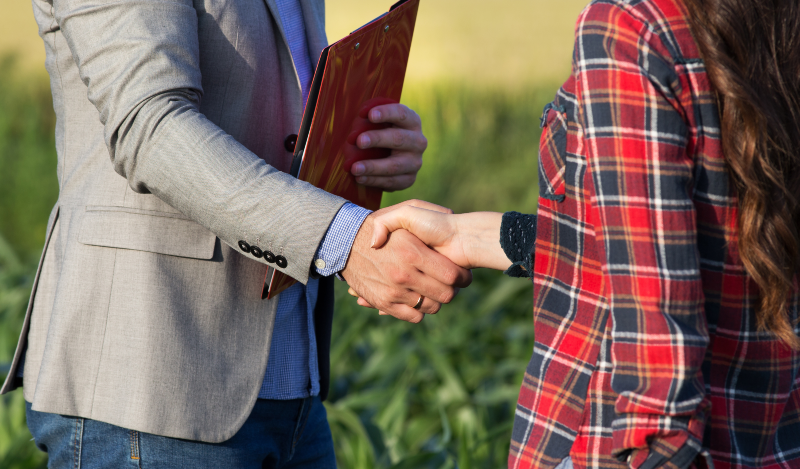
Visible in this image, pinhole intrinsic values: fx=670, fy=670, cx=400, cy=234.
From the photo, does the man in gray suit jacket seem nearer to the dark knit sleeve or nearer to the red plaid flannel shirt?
the dark knit sleeve

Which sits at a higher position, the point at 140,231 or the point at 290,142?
the point at 290,142

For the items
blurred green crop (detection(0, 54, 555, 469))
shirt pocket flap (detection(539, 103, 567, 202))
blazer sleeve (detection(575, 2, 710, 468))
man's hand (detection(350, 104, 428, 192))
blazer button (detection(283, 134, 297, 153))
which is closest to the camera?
blazer sleeve (detection(575, 2, 710, 468))

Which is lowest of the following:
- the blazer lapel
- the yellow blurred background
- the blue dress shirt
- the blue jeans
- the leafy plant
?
the leafy plant

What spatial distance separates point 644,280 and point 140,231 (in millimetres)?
937

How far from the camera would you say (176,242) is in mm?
1339

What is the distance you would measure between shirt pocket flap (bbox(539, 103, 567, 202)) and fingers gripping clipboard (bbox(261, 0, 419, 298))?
0.44 meters

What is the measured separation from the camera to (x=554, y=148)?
3.51ft

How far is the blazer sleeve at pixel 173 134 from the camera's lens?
1.23 meters

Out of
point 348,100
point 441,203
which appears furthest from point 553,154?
point 441,203

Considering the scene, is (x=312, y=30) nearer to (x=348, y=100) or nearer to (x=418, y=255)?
(x=348, y=100)

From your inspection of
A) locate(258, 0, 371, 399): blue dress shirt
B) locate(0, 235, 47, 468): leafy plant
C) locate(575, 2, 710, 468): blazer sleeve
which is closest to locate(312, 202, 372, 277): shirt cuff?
locate(258, 0, 371, 399): blue dress shirt

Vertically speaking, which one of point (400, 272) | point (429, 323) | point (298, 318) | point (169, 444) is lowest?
point (429, 323)

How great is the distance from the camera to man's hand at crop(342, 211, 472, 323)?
1.33 metres

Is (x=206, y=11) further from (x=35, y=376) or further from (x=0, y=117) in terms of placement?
(x=0, y=117)
